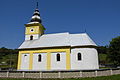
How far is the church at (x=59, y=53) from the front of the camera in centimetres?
2620

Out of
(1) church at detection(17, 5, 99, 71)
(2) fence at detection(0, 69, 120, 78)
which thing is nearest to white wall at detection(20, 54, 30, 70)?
(1) church at detection(17, 5, 99, 71)

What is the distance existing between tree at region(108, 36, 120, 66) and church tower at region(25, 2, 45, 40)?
22630mm

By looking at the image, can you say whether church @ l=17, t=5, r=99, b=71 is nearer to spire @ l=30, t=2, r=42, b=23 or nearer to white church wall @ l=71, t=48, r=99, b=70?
white church wall @ l=71, t=48, r=99, b=70

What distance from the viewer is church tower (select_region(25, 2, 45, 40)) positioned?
3341 centimetres

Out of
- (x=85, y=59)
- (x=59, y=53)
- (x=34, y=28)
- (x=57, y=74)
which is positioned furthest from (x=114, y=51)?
(x=57, y=74)

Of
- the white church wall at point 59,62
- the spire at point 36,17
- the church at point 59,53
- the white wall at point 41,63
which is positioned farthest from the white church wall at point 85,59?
the spire at point 36,17

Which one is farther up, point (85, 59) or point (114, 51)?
point (114, 51)

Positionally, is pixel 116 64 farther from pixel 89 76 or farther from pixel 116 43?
pixel 89 76

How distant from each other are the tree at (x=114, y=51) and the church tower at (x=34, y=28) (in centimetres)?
2263

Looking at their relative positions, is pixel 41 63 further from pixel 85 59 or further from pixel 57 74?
pixel 57 74

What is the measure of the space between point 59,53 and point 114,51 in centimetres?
2168

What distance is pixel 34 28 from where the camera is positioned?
3397 cm

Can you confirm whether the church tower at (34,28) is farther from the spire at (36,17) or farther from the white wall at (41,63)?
the white wall at (41,63)

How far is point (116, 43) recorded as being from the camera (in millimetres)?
41938
